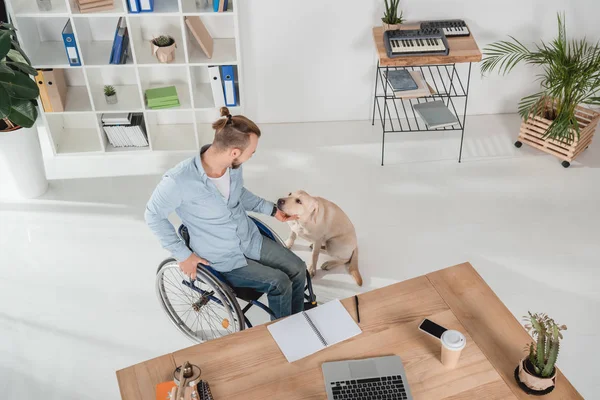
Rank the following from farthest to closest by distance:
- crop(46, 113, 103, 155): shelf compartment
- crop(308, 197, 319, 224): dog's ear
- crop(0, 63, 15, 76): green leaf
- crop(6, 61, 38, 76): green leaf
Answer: crop(46, 113, 103, 155): shelf compartment, crop(6, 61, 38, 76): green leaf, crop(0, 63, 15, 76): green leaf, crop(308, 197, 319, 224): dog's ear

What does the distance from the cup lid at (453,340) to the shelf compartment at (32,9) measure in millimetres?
2913

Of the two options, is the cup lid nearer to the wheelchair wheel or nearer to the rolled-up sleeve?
the wheelchair wheel

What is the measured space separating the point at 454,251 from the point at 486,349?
1377 mm

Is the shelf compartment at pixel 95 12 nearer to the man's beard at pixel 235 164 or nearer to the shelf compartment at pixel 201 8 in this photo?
the shelf compartment at pixel 201 8

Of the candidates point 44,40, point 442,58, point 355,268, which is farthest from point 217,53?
point 355,268

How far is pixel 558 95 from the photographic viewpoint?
403 cm

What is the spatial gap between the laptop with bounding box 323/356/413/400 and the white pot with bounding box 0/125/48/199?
8.15 ft

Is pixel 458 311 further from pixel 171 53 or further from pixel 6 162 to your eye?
pixel 6 162

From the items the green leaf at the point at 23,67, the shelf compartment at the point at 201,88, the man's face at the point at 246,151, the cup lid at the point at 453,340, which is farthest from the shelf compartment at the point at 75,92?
the cup lid at the point at 453,340

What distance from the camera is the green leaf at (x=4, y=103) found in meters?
3.16

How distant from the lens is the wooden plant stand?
4.10m

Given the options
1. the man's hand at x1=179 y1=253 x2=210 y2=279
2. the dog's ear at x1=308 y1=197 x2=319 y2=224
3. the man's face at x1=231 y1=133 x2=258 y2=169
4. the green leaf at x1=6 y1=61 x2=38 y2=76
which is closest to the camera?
the man's face at x1=231 y1=133 x2=258 y2=169

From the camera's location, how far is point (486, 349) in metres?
2.19

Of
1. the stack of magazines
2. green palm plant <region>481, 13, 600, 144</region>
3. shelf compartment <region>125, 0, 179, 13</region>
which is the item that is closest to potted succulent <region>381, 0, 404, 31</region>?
green palm plant <region>481, 13, 600, 144</region>
